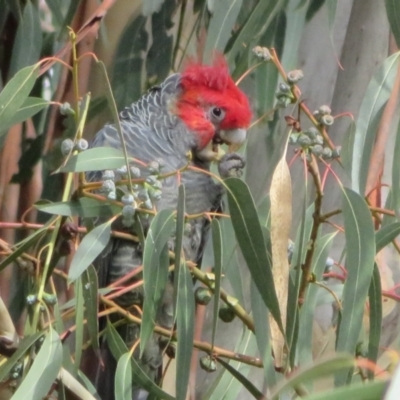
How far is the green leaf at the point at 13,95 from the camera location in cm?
77

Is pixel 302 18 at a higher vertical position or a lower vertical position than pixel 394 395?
higher

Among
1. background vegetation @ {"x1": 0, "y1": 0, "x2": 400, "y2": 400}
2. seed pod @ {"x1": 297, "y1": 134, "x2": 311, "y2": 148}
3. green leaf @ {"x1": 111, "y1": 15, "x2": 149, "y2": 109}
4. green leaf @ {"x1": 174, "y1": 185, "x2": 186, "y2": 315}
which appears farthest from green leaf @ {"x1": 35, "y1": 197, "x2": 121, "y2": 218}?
green leaf @ {"x1": 111, "y1": 15, "x2": 149, "y2": 109}

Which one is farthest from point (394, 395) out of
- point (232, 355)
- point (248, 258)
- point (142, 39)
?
point (142, 39)

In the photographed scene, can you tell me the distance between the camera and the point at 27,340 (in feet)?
2.51

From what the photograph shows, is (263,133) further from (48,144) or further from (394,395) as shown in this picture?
(394,395)

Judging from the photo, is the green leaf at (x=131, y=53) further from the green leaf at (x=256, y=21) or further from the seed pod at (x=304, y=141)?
the seed pod at (x=304, y=141)

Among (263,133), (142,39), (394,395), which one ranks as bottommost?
(394,395)

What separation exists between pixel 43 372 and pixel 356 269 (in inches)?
12.4

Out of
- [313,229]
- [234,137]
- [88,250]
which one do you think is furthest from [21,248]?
[234,137]

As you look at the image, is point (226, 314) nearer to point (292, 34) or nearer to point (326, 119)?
point (326, 119)

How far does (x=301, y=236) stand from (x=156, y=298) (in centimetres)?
17

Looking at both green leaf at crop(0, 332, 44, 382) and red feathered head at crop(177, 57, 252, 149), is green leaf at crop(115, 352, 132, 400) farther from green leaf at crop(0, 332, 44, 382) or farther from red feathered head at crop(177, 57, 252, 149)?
red feathered head at crop(177, 57, 252, 149)

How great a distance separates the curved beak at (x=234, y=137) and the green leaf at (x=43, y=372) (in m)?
0.65

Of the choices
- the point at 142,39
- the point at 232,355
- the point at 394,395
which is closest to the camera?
the point at 394,395
